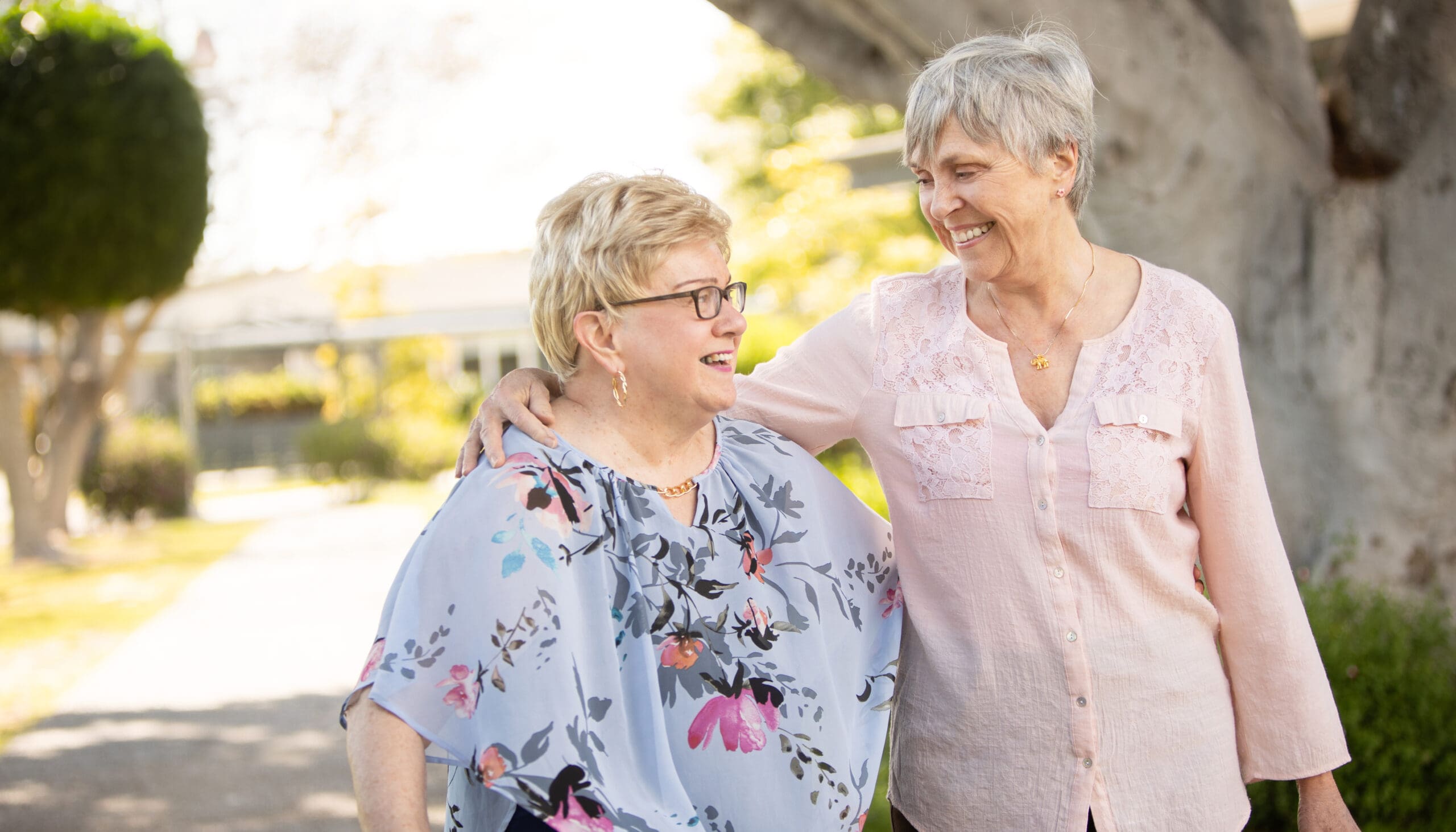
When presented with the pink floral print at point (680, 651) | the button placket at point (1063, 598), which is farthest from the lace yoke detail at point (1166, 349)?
the pink floral print at point (680, 651)

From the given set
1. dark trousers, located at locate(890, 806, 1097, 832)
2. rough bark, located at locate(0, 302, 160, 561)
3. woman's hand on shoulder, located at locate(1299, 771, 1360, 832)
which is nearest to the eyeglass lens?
dark trousers, located at locate(890, 806, 1097, 832)

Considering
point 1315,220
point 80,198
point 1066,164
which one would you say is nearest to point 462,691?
point 1066,164

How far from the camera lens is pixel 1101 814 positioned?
6.62 ft

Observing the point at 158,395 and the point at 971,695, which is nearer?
the point at 971,695

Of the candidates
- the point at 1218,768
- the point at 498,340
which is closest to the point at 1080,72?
the point at 1218,768

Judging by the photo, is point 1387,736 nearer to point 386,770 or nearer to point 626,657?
point 626,657

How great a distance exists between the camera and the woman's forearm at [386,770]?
68.2 inches

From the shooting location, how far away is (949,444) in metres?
2.13

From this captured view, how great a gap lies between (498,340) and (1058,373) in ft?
104

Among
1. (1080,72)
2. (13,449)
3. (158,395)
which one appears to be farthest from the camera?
(158,395)

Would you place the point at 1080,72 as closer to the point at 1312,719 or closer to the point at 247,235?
the point at 1312,719

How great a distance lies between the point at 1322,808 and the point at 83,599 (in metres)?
10.4

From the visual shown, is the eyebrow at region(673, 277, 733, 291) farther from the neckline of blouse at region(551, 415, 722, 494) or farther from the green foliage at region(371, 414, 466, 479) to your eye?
the green foliage at region(371, 414, 466, 479)

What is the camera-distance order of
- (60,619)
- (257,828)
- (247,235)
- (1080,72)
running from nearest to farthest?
(1080,72) → (257,828) → (60,619) → (247,235)
